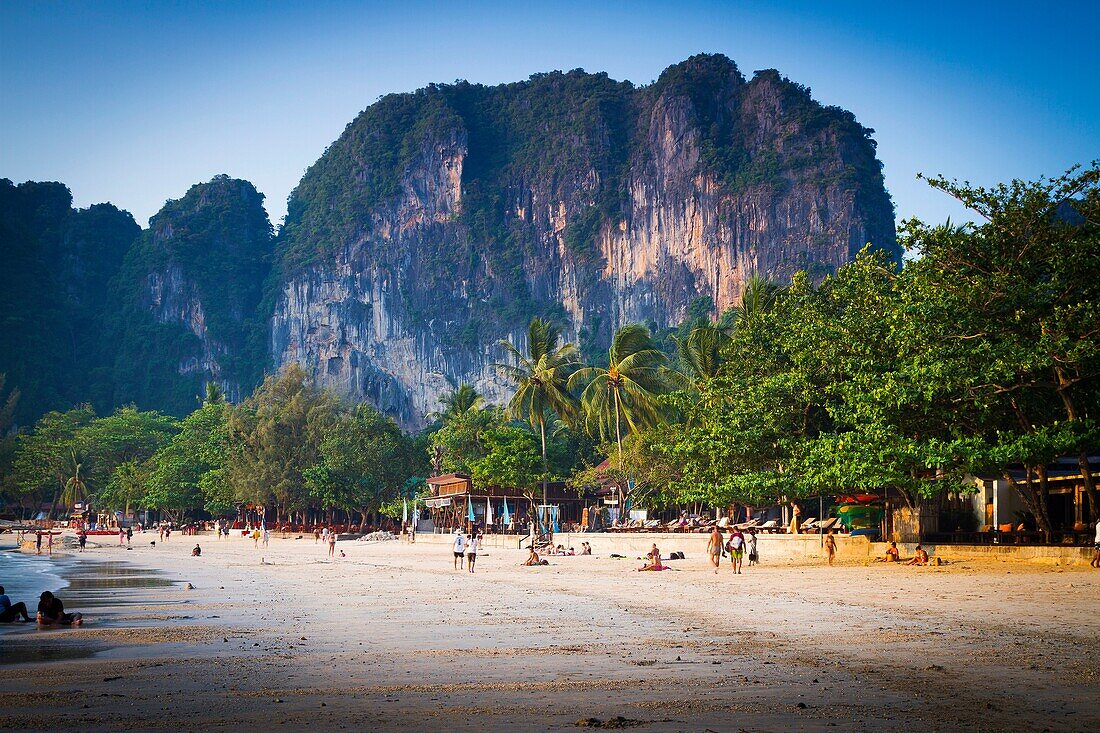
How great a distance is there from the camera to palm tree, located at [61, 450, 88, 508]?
98750 mm

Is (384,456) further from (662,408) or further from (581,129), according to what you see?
(581,129)

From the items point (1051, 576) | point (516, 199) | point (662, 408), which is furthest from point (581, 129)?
point (1051, 576)

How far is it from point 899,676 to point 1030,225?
18.0m

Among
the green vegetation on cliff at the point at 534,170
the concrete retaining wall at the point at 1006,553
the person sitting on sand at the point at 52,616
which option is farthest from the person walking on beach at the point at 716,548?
the green vegetation on cliff at the point at 534,170

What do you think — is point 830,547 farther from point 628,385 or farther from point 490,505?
point 490,505

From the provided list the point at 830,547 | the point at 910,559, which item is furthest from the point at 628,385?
the point at 910,559

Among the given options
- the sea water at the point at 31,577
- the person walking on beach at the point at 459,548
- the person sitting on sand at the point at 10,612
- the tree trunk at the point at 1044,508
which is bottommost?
the sea water at the point at 31,577

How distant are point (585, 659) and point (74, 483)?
10060 centimetres

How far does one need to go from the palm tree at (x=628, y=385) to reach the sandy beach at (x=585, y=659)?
28.4m

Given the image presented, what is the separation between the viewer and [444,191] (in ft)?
610

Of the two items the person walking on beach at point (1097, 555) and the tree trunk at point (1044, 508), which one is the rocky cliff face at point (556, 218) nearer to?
the tree trunk at point (1044, 508)

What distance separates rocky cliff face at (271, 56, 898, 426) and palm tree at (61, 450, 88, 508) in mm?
60917

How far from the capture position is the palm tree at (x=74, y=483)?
98.8 m

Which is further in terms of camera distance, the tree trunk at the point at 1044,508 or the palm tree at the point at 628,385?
the palm tree at the point at 628,385
